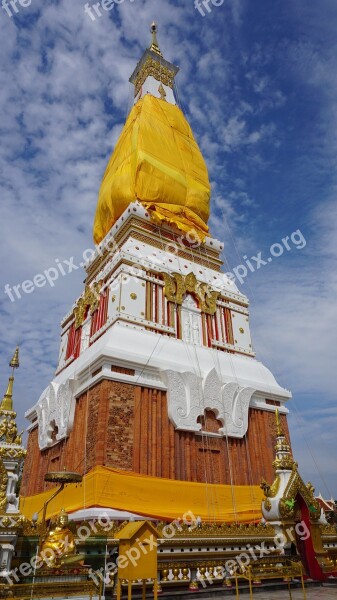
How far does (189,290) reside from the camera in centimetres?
1817

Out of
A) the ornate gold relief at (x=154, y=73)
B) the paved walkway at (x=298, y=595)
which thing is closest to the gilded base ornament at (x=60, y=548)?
the paved walkway at (x=298, y=595)

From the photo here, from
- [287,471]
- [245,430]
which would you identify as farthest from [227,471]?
[287,471]

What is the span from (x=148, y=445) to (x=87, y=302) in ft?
26.2

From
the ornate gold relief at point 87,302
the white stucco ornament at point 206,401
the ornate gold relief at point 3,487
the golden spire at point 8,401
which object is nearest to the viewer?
the ornate gold relief at point 3,487

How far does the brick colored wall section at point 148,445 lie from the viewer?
1248cm

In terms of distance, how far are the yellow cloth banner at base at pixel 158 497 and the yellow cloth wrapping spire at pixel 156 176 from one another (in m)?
11.4

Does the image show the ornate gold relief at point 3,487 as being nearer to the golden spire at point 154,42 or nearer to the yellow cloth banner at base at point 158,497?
the yellow cloth banner at base at point 158,497

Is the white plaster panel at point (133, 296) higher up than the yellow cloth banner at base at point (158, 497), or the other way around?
the white plaster panel at point (133, 296)

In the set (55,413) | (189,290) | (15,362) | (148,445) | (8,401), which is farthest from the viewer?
(189,290)

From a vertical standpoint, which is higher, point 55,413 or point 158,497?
point 55,413

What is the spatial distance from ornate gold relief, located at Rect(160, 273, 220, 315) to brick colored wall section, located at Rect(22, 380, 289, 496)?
4.62m

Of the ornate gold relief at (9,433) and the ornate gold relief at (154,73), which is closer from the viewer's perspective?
the ornate gold relief at (9,433)

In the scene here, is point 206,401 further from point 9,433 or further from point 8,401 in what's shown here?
point 9,433

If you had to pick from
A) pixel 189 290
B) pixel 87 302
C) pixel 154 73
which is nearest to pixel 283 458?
→ pixel 189 290
